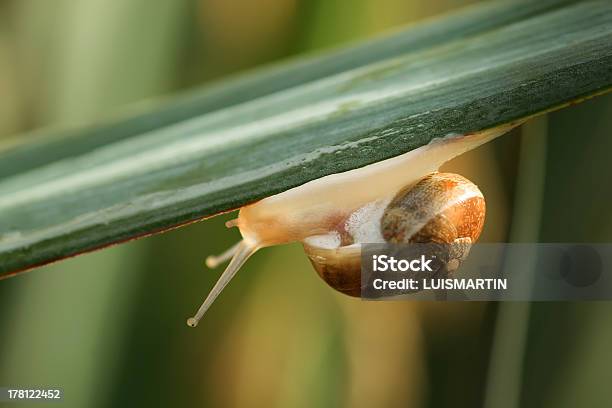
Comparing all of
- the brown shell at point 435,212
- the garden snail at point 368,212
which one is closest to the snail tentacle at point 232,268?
the garden snail at point 368,212

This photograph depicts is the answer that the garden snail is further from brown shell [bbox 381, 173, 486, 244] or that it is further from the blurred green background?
the blurred green background

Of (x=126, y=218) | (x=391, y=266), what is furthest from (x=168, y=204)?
(x=391, y=266)

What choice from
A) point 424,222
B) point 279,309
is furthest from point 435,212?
point 279,309

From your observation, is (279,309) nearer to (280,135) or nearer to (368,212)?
(368,212)

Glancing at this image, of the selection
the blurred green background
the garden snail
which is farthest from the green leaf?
the blurred green background

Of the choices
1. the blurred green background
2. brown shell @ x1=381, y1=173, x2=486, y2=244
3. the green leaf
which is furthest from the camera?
the blurred green background

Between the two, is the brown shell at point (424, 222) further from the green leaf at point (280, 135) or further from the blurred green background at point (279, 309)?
the blurred green background at point (279, 309)

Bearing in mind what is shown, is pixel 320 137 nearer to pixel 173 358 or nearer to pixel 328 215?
pixel 328 215
